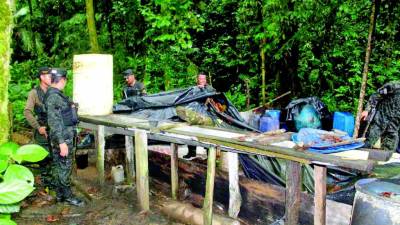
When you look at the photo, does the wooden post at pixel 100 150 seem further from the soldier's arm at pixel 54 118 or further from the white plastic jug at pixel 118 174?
the soldier's arm at pixel 54 118

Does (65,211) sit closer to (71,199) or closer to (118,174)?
(71,199)

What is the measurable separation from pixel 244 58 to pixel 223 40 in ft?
4.26

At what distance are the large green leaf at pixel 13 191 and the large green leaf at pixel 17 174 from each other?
32 millimetres

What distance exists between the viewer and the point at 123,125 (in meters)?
6.50

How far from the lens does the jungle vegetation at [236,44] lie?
34.1 feet

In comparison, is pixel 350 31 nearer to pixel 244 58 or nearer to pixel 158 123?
pixel 244 58

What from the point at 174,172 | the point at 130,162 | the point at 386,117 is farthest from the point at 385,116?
the point at 130,162

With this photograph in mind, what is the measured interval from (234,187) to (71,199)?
9.98 ft

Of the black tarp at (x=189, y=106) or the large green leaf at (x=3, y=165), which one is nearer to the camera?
the large green leaf at (x=3, y=165)

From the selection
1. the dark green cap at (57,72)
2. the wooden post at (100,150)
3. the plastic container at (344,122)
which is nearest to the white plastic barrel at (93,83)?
the wooden post at (100,150)

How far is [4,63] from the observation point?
270cm

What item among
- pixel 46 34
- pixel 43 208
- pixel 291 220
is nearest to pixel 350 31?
pixel 291 220

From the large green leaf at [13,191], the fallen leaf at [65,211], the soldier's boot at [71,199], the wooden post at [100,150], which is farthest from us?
the wooden post at [100,150]

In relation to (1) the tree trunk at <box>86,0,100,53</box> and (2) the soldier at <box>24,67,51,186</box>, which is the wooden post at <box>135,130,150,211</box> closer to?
(2) the soldier at <box>24,67,51,186</box>
